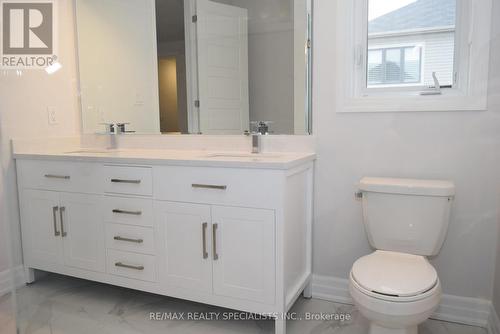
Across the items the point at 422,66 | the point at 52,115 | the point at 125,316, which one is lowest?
the point at 125,316

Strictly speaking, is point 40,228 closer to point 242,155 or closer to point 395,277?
point 242,155

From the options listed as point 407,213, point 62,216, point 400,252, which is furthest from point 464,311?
point 62,216

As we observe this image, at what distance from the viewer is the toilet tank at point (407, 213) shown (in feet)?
5.75

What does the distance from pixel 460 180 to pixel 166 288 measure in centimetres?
159

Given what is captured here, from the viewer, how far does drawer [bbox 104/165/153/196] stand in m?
2.04

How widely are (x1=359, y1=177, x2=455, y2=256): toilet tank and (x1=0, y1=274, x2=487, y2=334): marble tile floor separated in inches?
18.3

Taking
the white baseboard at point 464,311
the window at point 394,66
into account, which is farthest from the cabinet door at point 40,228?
the white baseboard at point 464,311

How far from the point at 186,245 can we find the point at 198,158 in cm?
44

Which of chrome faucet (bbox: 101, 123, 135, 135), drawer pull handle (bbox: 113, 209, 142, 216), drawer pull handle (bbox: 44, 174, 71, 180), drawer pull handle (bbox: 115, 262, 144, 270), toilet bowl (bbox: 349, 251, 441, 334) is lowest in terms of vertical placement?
drawer pull handle (bbox: 115, 262, 144, 270)

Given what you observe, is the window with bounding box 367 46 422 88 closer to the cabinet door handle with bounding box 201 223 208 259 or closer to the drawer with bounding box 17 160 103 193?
the cabinet door handle with bounding box 201 223 208 259

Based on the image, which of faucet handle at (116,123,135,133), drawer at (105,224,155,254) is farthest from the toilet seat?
faucet handle at (116,123,135,133)

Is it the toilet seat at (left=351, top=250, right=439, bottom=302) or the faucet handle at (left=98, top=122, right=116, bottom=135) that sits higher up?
the faucet handle at (left=98, top=122, right=116, bottom=135)

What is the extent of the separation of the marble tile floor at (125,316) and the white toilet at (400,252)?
432mm

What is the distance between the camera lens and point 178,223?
1.97 meters
